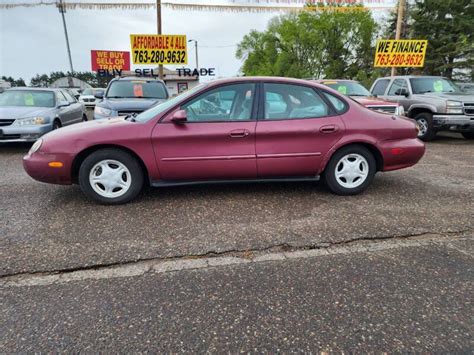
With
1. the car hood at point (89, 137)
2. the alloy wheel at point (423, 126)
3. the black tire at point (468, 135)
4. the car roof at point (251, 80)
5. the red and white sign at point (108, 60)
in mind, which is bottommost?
the black tire at point (468, 135)

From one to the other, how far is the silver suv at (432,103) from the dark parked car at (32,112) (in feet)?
28.9

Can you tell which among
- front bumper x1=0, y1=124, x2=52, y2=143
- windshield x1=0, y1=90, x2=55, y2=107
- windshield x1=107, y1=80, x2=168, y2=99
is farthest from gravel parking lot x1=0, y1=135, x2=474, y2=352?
windshield x1=107, y1=80, x2=168, y2=99

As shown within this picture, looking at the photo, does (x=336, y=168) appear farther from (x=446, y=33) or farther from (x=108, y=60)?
(x=108, y=60)

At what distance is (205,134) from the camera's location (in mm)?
3877

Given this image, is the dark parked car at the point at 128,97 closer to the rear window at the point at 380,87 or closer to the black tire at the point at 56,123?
the black tire at the point at 56,123

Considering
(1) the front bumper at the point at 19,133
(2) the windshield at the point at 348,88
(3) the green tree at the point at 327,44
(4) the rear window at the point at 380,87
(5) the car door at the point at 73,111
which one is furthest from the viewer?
(3) the green tree at the point at 327,44

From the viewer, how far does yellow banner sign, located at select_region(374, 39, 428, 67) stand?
14.5 metres

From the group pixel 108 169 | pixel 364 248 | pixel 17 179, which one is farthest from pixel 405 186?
pixel 17 179

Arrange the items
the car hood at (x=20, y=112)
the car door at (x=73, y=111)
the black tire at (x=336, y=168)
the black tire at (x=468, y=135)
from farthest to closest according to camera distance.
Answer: the black tire at (x=468, y=135) → the car door at (x=73, y=111) → the car hood at (x=20, y=112) → the black tire at (x=336, y=168)

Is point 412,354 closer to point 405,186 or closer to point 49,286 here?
point 49,286

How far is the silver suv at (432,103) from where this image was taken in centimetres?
809

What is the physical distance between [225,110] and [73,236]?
2107 mm

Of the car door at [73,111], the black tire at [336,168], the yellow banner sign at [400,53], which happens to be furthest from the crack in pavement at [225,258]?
the yellow banner sign at [400,53]

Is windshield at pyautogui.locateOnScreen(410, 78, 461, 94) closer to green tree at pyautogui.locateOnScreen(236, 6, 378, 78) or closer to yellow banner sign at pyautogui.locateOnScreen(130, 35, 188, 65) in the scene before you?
yellow banner sign at pyautogui.locateOnScreen(130, 35, 188, 65)
